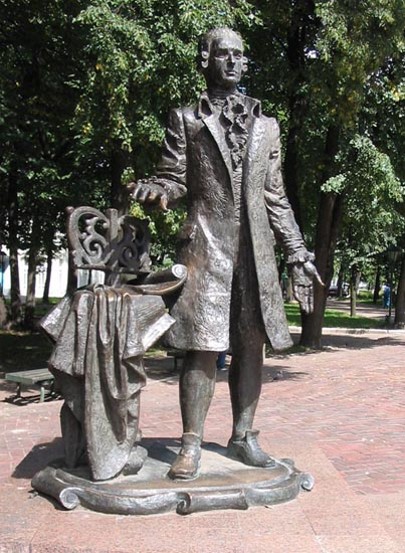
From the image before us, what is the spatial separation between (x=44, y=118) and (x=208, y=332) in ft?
37.3

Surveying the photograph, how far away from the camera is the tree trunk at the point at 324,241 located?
15492 mm

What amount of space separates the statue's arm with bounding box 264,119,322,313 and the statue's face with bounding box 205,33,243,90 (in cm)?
37

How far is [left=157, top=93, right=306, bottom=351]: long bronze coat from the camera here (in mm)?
4215

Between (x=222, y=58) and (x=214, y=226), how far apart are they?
3.14ft

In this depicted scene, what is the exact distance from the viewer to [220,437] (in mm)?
6461

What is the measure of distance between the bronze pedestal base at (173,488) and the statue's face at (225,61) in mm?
2217

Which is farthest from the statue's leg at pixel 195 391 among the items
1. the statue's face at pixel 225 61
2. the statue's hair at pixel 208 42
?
the statue's hair at pixel 208 42

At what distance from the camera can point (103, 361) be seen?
400 cm

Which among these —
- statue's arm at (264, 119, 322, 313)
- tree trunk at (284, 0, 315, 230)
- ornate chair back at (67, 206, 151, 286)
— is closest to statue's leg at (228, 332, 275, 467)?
statue's arm at (264, 119, 322, 313)

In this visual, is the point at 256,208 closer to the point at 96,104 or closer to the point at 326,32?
the point at 96,104

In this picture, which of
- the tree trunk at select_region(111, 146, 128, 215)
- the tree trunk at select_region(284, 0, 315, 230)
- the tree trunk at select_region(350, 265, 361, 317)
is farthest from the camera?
the tree trunk at select_region(350, 265, 361, 317)

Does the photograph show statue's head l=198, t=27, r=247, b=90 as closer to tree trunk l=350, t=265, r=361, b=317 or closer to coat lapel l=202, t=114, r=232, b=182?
coat lapel l=202, t=114, r=232, b=182

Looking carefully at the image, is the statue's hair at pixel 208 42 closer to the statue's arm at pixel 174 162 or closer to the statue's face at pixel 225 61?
the statue's face at pixel 225 61

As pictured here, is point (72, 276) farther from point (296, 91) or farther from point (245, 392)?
point (296, 91)
